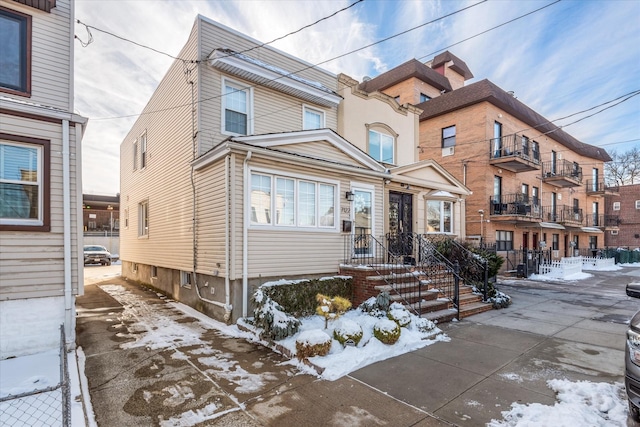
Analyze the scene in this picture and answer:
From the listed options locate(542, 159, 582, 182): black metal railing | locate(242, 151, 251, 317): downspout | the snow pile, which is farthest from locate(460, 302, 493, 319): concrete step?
locate(542, 159, 582, 182): black metal railing

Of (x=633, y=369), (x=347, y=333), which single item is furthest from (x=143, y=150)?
(x=633, y=369)

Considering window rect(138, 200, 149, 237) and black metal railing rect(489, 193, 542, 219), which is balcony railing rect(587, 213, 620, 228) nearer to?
black metal railing rect(489, 193, 542, 219)

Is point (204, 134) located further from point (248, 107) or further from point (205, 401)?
point (205, 401)

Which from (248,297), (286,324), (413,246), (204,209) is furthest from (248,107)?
(413,246)

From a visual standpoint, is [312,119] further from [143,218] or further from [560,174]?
[560,174]

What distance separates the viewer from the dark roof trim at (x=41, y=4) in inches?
A: 218

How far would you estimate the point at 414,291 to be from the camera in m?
8.31

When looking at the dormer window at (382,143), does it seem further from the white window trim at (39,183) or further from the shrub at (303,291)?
the white window trim at (39,183)

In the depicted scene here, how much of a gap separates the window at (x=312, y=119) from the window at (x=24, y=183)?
270 inches

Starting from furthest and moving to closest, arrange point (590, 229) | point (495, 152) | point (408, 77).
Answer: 1. point (590, 229)
2. point (408, 77)
3. point (495, 152)

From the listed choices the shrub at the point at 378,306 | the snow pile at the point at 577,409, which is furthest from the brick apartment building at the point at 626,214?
the snow pile at the point at 577,409

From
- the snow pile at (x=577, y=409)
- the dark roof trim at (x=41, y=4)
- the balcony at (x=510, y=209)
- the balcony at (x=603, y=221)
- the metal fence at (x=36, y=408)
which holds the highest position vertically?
the dark roof trim at (x=41, y=4)

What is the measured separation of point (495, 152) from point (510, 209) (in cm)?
331

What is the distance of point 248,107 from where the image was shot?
9.50 m
